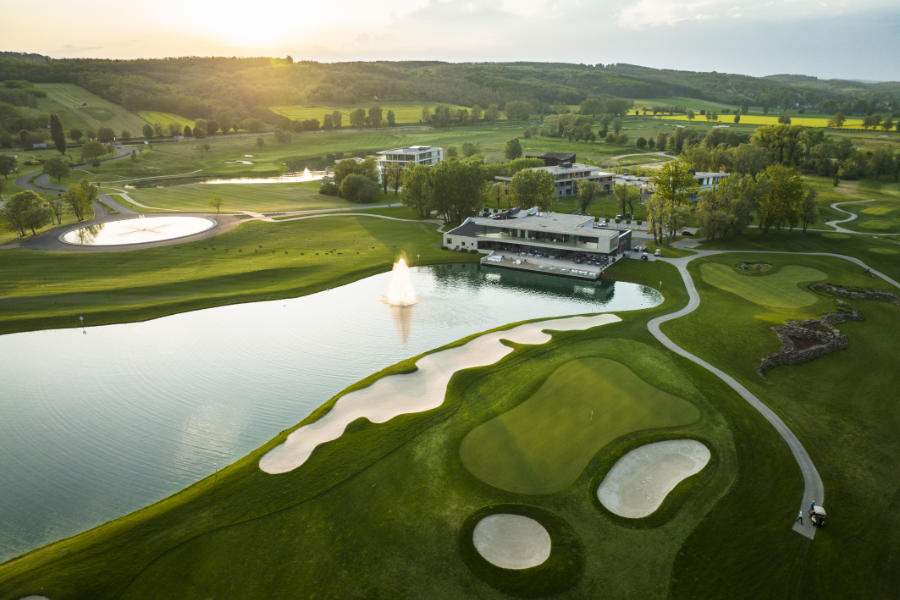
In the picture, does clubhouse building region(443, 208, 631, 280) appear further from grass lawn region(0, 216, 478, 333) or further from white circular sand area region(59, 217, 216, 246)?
white circular sand area region(59, 217, 216, 246)

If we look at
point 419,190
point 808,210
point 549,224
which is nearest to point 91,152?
point 419,190

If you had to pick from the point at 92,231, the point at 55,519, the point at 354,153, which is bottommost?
the point at 55,519

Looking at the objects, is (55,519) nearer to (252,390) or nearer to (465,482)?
(252,390)

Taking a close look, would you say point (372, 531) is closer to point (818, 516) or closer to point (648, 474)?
point (648, 474)

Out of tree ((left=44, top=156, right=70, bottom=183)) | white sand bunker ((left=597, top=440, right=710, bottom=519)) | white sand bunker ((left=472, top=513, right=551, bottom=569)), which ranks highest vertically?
tree ((left=44, top=156, right=70, bottom=183))

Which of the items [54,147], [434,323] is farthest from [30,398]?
[54,147]

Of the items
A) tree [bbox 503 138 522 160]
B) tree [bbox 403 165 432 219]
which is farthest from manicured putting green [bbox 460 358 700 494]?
tree [bbox 503 138 522 160]
